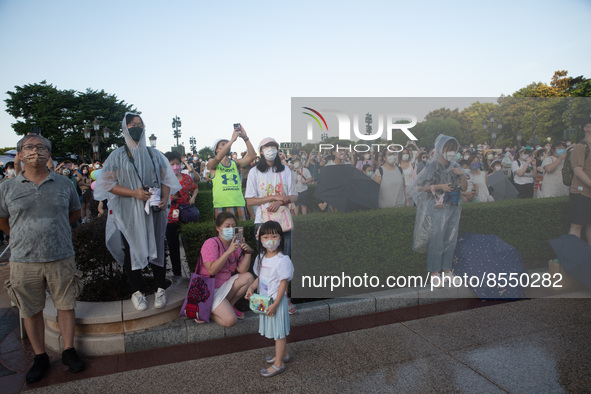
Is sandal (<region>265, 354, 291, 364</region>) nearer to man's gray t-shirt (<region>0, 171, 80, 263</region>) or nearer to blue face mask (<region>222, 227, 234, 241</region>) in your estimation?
blue face mask (<region>222, 227, 234, 241</region>)

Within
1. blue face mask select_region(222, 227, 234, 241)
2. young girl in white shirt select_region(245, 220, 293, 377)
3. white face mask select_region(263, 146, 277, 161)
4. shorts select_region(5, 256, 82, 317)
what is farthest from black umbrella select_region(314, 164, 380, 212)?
shorts select_region(5, 256, 82, 317)

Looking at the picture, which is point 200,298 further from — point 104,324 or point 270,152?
point 270,152

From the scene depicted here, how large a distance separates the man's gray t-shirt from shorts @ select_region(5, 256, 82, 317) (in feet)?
0.24

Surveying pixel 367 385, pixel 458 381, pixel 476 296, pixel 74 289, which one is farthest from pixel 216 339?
pixel 476 296

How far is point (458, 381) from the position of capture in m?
2.94

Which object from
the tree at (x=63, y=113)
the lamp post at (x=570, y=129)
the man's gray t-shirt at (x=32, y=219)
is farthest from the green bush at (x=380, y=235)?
the tree at (x=63, y=113)

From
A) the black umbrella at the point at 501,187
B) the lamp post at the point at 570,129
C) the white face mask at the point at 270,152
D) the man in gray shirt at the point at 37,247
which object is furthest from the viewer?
the black umbrella at the point at 501,187

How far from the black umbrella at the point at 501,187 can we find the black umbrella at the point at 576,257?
2838 mm

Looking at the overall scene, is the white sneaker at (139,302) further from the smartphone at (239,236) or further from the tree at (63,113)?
the tree at (63,113)

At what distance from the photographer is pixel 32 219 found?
316 cm

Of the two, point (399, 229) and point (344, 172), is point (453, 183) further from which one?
point (344, 172)

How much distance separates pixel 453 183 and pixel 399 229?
33.8 inches

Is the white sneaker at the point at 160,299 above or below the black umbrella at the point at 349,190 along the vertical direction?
below

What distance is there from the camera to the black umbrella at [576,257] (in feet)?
15.5
